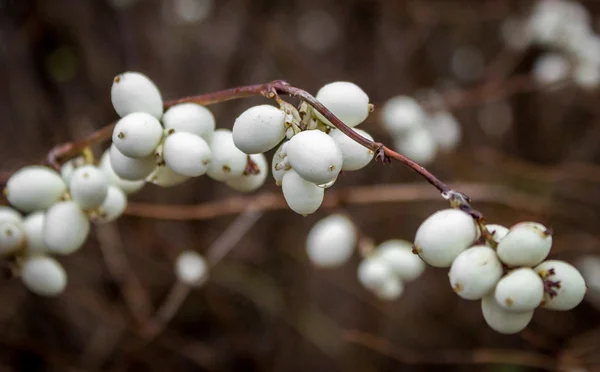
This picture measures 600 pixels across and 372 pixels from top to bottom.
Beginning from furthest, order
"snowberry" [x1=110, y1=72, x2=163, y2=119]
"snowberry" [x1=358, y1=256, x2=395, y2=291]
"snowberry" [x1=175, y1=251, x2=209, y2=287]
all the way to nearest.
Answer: "snowberry" [x1=175, y1=251, x2=209, y2=287] → "snowberry" [x1=358, y1=256, x2=395, y2=291] → "snowberry" [x1=110, y1=72, x2=163, y2=119]

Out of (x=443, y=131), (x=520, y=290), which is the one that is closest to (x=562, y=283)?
(x=520, y=290)

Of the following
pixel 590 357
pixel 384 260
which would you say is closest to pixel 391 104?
pixel 384 260

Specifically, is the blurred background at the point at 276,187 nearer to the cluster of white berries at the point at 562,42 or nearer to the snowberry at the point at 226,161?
the cluster of white berries at the point at 562,42

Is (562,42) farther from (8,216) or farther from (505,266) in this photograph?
(8,216)

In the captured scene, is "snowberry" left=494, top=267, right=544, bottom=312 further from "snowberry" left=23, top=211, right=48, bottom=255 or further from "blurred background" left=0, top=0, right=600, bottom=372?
"blurred background" left=0, top=0, right=600, bottom=372

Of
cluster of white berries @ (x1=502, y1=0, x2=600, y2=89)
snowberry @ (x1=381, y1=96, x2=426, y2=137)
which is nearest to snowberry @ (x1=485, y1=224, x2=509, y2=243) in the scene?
snowberry @ (x1=381, y1=96, x2=426, y2=137)

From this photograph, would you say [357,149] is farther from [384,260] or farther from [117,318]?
[117,318]
